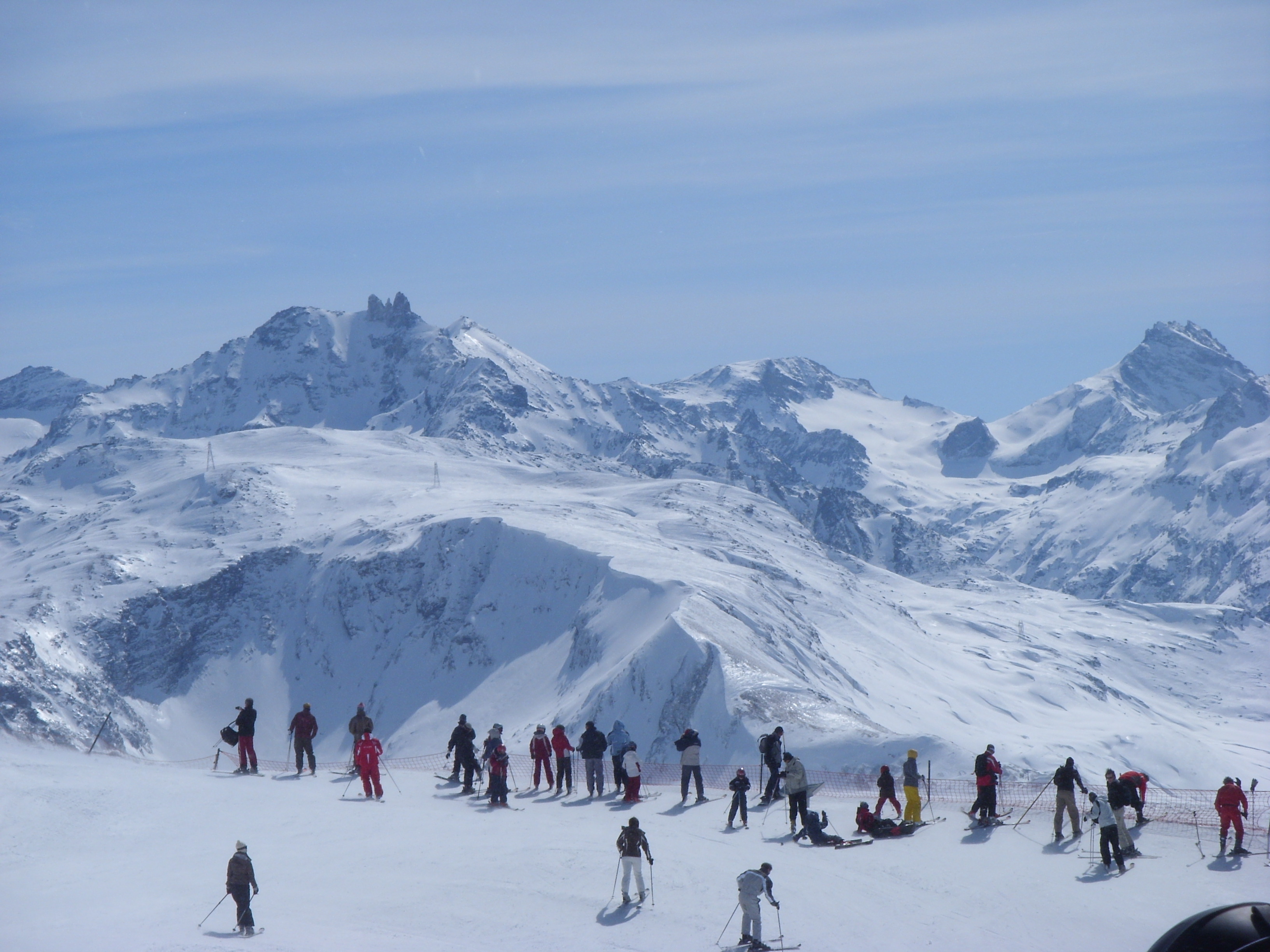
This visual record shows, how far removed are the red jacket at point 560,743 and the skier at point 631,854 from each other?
10054 millimetres

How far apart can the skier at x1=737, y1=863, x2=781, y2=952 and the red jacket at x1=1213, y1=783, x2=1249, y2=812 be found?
11558 millimetres

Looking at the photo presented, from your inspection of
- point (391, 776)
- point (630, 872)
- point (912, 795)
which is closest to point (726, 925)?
point (630, 872)

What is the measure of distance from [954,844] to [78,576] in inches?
4478

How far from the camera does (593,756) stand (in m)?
36.6

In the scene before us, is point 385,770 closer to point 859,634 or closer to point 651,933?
point 651,933

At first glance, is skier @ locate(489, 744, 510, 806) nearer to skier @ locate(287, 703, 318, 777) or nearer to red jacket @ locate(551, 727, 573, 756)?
red jacket @ locate(551, 727, 573, 756)

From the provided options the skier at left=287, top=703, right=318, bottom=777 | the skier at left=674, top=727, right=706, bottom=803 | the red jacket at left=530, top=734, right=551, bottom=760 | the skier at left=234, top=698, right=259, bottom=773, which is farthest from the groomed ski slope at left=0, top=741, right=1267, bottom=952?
the skier at left=234, top=698, right=259, bottom=773

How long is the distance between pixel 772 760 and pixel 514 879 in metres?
9.28

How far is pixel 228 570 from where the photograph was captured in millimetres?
126438

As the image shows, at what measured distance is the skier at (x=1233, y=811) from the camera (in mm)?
28516

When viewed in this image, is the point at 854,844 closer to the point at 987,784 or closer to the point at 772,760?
the point at 987,784

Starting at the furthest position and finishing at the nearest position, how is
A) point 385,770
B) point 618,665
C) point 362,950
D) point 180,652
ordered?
point 180,652 → point 618,665 → point 385,770 → point 362,950

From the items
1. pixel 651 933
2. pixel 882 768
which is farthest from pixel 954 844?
pixel 651 933

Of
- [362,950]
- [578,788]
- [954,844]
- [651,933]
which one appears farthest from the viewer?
[578,788]
